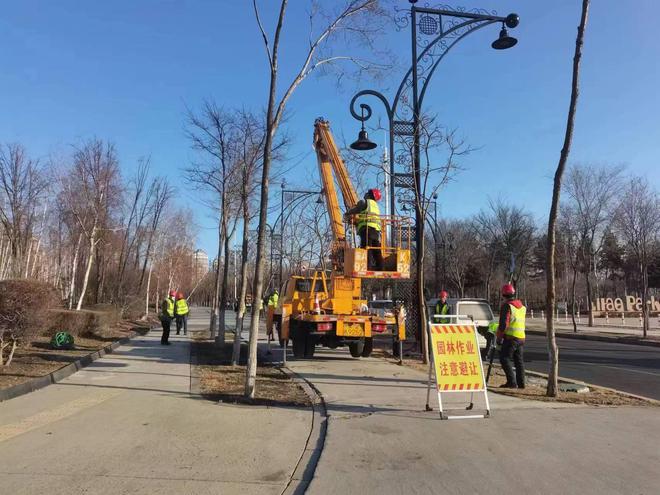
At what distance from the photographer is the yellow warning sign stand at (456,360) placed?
7.46m

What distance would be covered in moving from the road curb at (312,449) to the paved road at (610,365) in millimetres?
6050

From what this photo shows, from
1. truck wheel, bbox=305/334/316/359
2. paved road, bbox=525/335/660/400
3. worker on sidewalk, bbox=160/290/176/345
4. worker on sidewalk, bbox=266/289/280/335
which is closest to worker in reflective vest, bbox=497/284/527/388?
paved road, bbox=525/335/660/400

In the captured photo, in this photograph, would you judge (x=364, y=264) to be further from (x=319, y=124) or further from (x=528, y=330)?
(x=528, y=330)

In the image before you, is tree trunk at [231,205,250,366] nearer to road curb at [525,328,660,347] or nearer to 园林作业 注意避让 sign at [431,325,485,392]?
园林作业 注意避让 sign at [431,325,485,392]

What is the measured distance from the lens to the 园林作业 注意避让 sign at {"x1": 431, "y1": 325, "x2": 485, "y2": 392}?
7473mm

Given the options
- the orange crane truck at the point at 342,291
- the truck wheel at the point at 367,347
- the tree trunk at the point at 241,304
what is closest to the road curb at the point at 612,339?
the orange crane truck at the point at 342,291

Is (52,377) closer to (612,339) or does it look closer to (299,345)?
(299,345)

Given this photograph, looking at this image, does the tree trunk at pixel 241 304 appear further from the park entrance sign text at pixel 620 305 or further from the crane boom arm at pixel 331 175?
the park entrance sign text at pixel 620 305

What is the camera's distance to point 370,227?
12852mm

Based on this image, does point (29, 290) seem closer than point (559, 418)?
No

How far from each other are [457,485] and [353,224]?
29.1ft

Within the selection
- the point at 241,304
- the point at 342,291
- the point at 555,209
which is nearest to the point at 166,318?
the point at 241,304

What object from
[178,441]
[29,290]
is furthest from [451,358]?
[29,290]

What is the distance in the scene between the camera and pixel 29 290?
1051 cm
